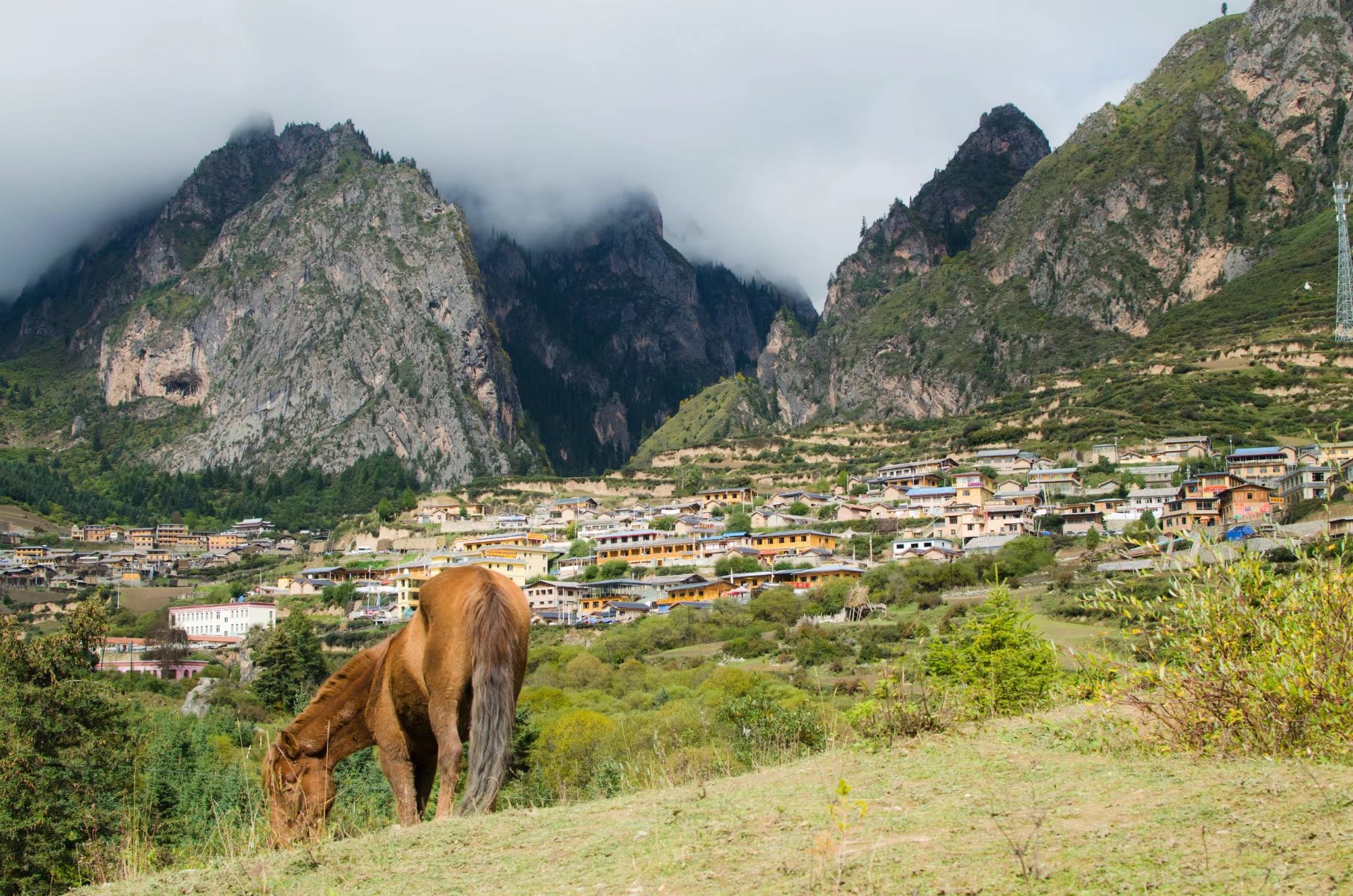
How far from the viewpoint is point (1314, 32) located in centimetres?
15150

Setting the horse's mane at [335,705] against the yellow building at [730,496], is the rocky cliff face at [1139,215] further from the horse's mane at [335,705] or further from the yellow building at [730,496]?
the horse's mane at [335,705]

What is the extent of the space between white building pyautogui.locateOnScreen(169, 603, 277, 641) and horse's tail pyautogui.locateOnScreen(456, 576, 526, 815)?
7825 cm

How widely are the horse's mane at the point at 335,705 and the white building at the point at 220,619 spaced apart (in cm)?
7687

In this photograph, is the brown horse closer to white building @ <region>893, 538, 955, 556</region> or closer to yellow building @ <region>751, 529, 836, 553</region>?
white building @ <region>893, 538, 955, 556</region>

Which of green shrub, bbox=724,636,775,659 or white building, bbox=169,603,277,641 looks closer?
green shrub, bbox=724,636,775,659

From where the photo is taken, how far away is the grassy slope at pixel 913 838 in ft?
17.3

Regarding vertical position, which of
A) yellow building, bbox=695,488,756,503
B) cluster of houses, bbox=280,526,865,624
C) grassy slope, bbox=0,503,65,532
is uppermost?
grassy slope, bbox=0,503,65,532

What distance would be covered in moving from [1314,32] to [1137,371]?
231 ft

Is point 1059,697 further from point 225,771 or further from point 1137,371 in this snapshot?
point 1137,371

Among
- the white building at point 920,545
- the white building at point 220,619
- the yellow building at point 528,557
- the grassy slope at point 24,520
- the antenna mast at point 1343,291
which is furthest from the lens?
the grassy slope at point 24,520

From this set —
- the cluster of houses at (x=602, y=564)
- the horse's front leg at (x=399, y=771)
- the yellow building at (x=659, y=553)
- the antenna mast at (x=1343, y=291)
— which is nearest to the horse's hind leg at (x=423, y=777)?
the horse's front leg at (x=399, y=771)

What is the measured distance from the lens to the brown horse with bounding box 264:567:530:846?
8875 millimetres

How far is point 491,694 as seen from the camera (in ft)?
29.3

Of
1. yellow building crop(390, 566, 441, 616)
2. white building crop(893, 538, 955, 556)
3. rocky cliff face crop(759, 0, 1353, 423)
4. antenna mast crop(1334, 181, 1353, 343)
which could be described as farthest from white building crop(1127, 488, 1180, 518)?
rocky cliff face crop(759, 0, 1353, 423)
